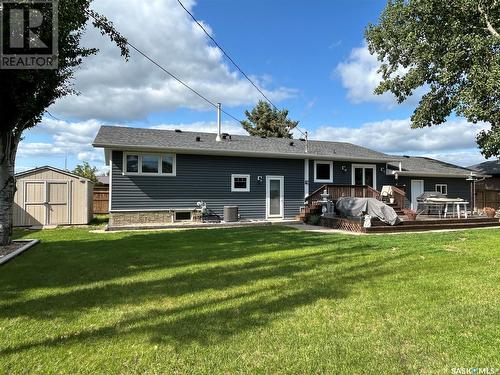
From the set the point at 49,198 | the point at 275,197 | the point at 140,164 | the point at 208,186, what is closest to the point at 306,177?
the point at 275,197

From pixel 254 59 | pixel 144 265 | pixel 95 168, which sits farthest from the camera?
pixel 95 168

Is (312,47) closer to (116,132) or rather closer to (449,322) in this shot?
(116,132)

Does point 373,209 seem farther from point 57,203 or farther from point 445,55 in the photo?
point 57,203

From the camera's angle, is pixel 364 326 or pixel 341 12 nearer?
pixel 364 326

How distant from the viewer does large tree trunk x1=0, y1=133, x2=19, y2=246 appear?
8531 mm

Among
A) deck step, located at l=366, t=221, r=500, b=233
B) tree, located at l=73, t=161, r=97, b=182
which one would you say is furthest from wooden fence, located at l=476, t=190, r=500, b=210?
tree, located at l=73, t=161, r=97, b=182

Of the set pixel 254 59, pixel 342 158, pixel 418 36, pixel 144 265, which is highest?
pixel 418 36

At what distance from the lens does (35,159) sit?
27.5m

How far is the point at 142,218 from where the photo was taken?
1440cm

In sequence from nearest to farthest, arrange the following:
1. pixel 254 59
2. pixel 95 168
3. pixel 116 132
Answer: pixel 254 59 < pixel 116 132 < pixel 95 168

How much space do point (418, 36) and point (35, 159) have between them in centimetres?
2748

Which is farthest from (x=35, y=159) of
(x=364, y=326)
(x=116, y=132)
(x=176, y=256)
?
(x=364, y=326)
